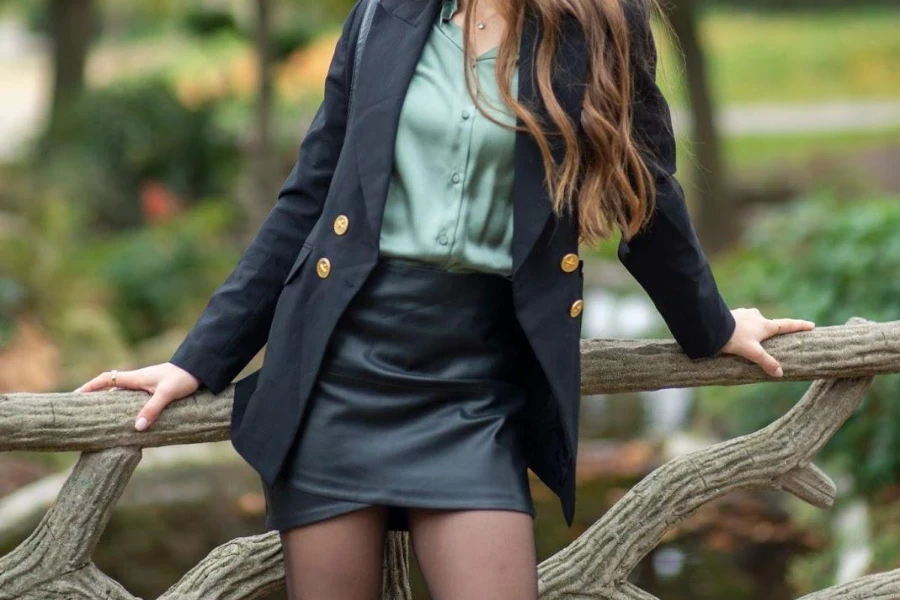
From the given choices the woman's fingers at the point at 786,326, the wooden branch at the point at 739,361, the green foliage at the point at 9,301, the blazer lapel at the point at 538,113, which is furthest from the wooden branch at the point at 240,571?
the green foliage at the point at 9,301

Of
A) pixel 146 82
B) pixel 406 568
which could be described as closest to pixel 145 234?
pixel 146 82

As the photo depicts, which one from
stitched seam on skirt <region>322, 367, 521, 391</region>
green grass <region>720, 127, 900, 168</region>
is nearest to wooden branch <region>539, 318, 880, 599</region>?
stitched seam on skirt <region>322, 367, 521, 391</region>

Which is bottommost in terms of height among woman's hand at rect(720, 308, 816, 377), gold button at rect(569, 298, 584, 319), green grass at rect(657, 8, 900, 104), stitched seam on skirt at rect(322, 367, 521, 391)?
stitched seam on skirt at rect(322, 367, 521, 391)

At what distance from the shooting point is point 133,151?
45.1 feet

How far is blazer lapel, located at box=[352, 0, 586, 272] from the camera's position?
223cm

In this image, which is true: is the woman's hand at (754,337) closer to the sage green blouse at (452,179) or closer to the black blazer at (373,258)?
the black blazer at (373,258)

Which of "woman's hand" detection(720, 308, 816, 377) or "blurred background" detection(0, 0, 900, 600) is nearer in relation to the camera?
"woman's hand" detection(720, 308, 816, 377)

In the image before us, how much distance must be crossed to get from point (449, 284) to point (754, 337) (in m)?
0.71

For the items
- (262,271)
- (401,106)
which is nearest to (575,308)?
(401,106)

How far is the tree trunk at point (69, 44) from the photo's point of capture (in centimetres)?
1580

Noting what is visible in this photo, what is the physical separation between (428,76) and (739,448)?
1044 millimetres

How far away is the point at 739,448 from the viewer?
2789 millimetres

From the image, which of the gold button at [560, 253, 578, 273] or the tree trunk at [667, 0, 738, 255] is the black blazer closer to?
the gold button at [560, 253, 578, 273]

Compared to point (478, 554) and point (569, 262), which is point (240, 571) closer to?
point (478, 554)
